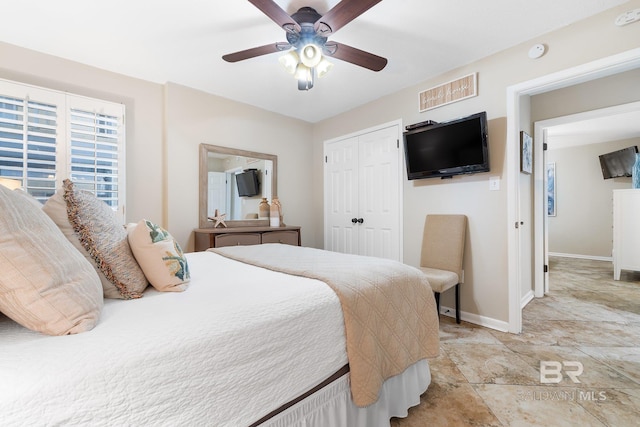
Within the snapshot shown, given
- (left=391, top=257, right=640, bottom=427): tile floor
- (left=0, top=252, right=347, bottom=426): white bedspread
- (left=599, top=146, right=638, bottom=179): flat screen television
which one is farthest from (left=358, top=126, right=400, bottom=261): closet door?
(left=599, top=146, right=638, bottom=179): flat screen television

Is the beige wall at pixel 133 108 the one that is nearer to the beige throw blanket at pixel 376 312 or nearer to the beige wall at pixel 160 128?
the beige wall at pixel 160 128

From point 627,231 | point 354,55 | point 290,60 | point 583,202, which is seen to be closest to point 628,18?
point 354,55

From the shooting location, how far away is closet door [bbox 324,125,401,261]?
3.49 metres

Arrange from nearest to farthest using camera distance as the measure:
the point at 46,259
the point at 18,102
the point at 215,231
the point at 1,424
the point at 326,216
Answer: the point at 1,424
the point at 46,259
the point at 18,102
the point at 215,231
the point at 326,216

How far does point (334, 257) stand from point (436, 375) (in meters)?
1.04

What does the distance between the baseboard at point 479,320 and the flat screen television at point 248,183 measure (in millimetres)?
2711

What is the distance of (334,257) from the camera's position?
1.86 meters

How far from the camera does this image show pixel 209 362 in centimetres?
81

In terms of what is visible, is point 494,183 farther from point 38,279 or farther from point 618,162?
point 618,162

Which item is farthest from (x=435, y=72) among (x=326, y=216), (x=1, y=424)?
(x=1, y=424)

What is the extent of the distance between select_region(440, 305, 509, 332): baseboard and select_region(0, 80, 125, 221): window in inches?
140

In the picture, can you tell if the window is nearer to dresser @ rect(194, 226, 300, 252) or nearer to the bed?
dresser @ rect(194, 226, 300, 252)

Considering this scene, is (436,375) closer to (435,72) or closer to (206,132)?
(435,72)

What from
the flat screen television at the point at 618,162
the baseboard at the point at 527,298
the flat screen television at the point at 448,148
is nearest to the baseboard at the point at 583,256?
the flat screen television at the point at 618,162
